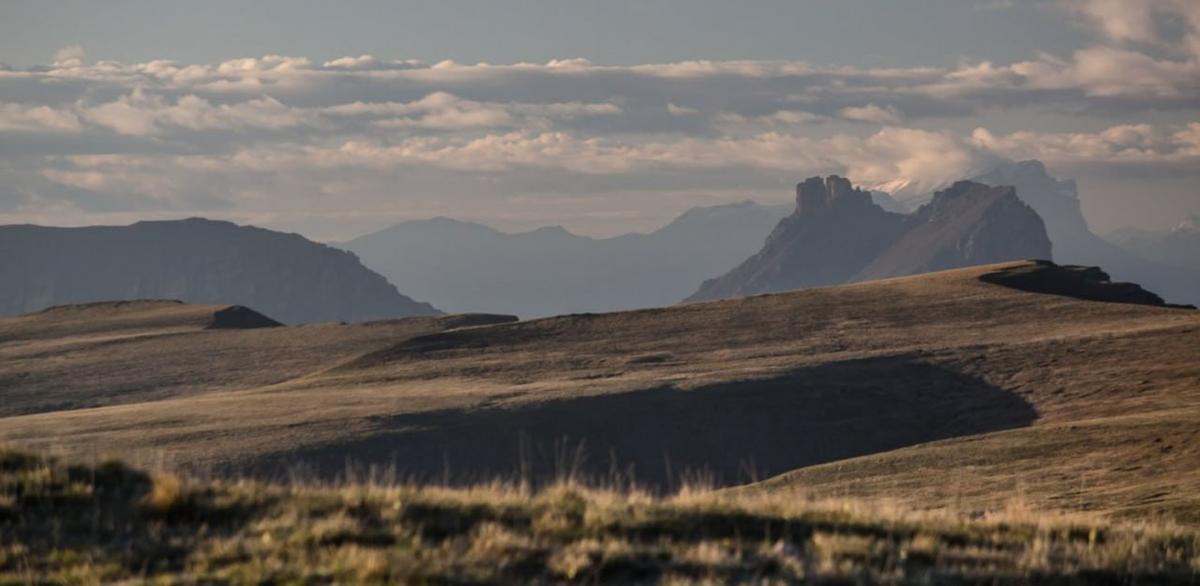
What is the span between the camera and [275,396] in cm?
6303

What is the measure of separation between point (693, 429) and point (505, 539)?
1672 inches

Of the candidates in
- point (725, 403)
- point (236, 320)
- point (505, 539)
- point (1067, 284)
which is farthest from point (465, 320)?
point (505, 539)

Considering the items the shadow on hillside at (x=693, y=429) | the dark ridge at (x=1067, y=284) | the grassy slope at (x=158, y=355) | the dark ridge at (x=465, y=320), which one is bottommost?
the shadow on hillside at (x=693, y=429)

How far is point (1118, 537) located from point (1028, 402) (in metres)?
41.7

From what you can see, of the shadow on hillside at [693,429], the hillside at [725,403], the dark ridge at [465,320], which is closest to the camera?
the hillside at [725,403]

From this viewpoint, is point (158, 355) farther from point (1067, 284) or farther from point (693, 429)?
point (1067, 284)

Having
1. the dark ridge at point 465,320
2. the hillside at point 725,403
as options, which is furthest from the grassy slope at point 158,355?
the hillside at point 725,403

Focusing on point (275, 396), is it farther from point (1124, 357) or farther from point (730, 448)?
point (1124, 357)

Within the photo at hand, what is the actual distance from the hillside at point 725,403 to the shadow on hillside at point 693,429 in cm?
11

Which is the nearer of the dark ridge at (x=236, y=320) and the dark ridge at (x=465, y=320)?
the dark ridge at (x=465, y=320)

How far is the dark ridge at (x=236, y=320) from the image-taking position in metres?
108

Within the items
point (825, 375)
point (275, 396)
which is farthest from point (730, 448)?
point (275, 396)

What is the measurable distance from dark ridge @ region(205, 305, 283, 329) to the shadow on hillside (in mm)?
57003

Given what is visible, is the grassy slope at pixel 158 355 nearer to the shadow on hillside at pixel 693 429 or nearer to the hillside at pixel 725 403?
the hillside at pixel 725 403
